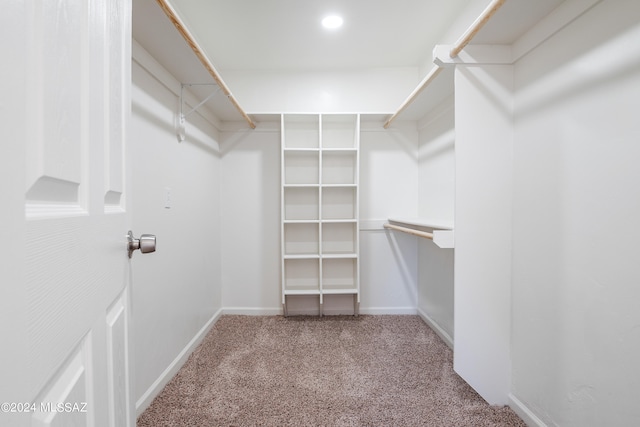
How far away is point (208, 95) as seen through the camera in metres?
2.00

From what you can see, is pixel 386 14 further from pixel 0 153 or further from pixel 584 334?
pixel 0 153

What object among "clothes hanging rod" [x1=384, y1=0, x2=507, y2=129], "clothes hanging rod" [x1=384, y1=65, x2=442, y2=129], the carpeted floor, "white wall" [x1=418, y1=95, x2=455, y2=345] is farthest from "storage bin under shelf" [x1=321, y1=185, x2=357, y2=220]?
"clothes hanging rod" [x1=384, y1=0, x2=507, y2=129]

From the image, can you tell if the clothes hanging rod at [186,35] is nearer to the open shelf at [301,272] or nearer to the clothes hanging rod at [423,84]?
the clothes hanging rod at [423,84]

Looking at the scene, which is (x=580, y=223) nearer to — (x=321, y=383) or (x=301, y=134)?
(x=321, y=383)

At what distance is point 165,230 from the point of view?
1.61m

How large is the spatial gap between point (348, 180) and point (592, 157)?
70.3 inches

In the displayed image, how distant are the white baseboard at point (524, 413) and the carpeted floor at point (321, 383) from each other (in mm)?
33

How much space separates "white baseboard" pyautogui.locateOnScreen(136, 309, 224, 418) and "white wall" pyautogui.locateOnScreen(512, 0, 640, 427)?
1.78 m

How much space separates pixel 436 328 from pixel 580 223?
148 centimetres

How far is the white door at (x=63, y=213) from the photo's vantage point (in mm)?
281

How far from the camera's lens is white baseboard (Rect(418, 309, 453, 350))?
2025mm

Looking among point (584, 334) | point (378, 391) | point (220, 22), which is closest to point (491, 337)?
point (584, 334)

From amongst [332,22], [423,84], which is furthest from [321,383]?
[332,22]

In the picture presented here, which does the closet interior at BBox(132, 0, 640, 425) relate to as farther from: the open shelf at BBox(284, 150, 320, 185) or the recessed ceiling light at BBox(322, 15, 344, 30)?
the recessed ceiling light at BBox(322, 15, 344, 30)
